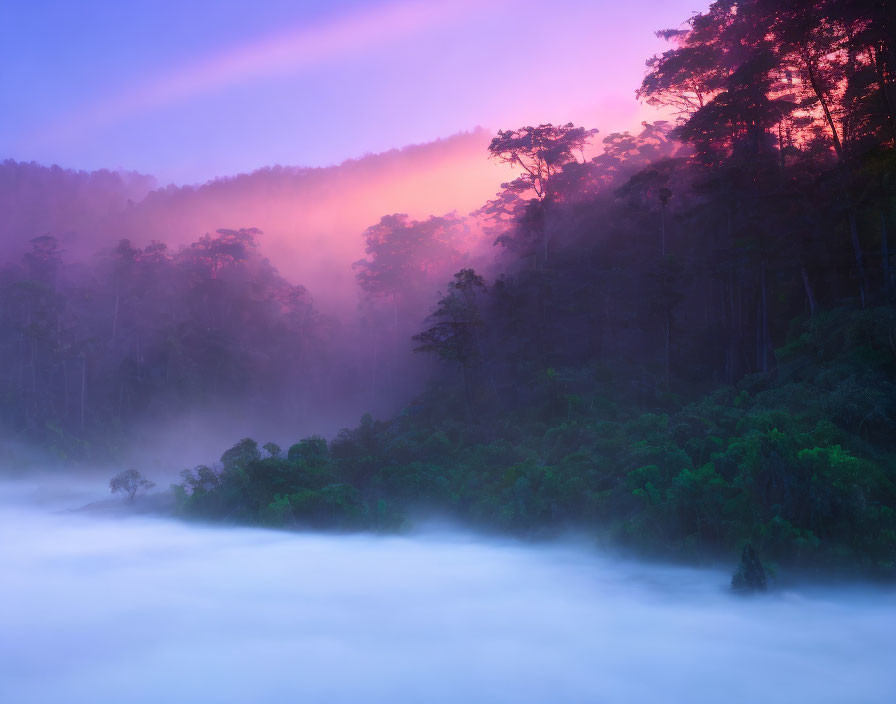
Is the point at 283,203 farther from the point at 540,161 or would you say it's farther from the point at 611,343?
the point at 611,343

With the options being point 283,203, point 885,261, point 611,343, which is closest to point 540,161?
point 611,343

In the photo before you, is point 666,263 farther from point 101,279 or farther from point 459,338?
point 101,279

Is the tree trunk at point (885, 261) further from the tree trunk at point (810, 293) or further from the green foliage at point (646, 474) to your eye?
the tree trunk at point (810, 293)

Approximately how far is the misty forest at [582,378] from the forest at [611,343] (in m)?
0.08

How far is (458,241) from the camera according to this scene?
4050 cm

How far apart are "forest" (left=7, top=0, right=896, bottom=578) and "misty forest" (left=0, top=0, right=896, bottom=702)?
0.25 feet

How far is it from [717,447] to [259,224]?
60710 mm

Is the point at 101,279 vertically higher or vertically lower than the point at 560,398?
higher

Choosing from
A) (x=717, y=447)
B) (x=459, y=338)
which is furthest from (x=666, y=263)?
(x=717, y=447)

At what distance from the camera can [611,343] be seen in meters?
22.3

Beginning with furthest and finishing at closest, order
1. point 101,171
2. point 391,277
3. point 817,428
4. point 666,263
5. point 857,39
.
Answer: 1. point 101,171
2. point 391,277
3. point 666,263
4. point 857,39
5. point 817,428

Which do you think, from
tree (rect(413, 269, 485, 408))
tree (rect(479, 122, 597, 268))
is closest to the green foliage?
tree (rect(413, 269, 485, 408))

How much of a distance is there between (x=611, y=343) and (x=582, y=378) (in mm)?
4251

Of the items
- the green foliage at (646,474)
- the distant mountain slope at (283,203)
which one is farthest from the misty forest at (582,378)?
the distant mountain slope at (283,203)
